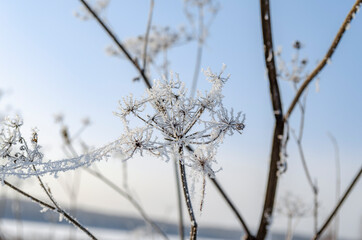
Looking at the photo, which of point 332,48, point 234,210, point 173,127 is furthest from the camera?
point 234,210

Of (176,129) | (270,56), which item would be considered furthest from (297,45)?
(176,129)

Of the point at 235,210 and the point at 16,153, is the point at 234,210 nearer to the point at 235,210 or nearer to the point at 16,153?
the point at 235,210

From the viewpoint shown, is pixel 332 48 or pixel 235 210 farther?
pixel 235 210

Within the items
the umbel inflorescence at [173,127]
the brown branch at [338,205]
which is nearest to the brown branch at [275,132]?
the brown branch at [338,205]

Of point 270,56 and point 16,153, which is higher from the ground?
point 270,56

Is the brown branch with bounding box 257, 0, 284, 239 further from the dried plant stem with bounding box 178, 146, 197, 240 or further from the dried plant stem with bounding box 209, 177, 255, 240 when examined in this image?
the dried plant stem with bounding box 178, 146, 197, 240

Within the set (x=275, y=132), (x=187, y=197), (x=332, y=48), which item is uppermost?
(x=332, y=48)

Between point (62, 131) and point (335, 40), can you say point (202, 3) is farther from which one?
point (335, 40)

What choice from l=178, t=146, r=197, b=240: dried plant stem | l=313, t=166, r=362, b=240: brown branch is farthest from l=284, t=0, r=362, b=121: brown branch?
l=178, t=146, r=197, b=240: dried plant stem

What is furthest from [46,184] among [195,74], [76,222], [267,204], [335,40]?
[195,74]
